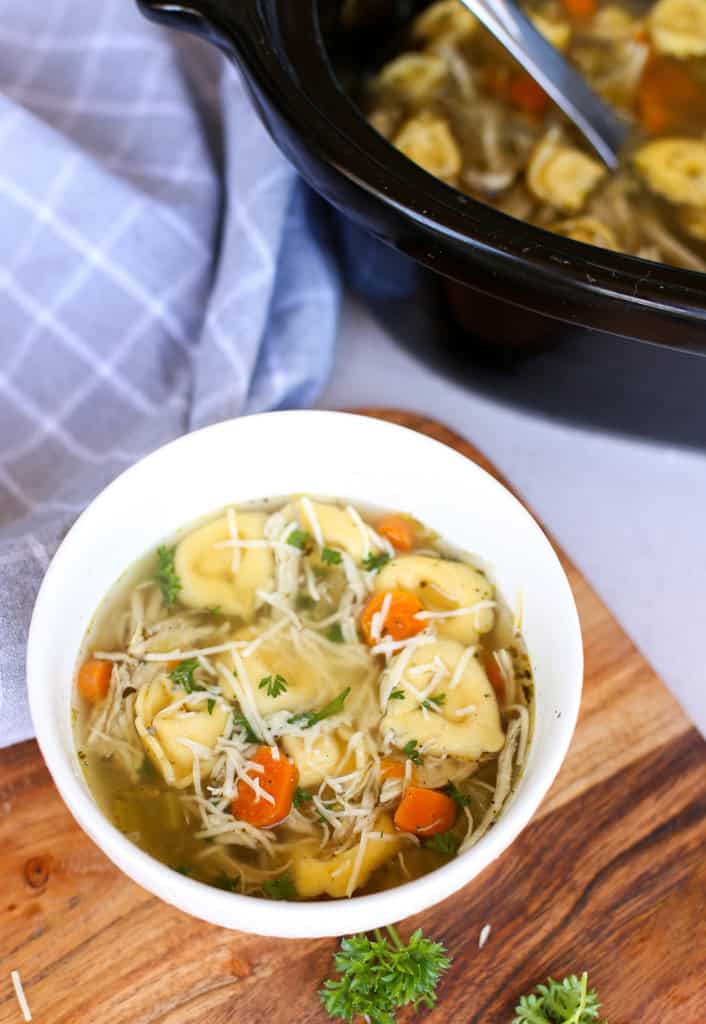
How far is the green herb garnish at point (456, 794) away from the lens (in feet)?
2.98

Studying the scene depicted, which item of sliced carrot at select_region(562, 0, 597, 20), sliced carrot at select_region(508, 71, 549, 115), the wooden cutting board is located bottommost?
the wooden cutting board

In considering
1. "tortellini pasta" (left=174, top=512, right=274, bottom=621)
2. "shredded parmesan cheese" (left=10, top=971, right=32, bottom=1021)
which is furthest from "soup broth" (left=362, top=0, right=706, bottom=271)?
"shredded parmesan cheese" (left=10, top=971, right=32, bottom=1021)

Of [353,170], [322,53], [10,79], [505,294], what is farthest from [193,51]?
[505,294]

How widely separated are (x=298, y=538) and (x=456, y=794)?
0.94ft

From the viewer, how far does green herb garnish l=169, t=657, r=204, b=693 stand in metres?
0.96

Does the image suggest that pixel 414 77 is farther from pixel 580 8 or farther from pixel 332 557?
pixel 332 557

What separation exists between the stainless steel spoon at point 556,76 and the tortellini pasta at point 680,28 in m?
0.15

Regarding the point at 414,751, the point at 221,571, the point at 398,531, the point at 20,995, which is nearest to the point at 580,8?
the point at 398,531

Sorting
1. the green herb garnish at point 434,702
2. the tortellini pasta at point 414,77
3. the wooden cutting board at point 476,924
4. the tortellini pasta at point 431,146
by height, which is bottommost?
the wooden cutting board at point 476,924

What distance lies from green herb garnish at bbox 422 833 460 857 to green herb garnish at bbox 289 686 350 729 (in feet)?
0.45

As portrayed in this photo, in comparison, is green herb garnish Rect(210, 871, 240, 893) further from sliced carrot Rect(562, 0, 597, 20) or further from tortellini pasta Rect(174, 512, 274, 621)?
sliced carrot Rect(562, 0, 597, 20)

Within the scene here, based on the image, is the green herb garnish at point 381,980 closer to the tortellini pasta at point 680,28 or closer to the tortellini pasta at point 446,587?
the tortellini pasta at point 446,587

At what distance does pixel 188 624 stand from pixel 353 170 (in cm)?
44

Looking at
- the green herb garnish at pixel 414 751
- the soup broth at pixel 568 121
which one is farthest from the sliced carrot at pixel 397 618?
the soup broth at pixel 568 121
